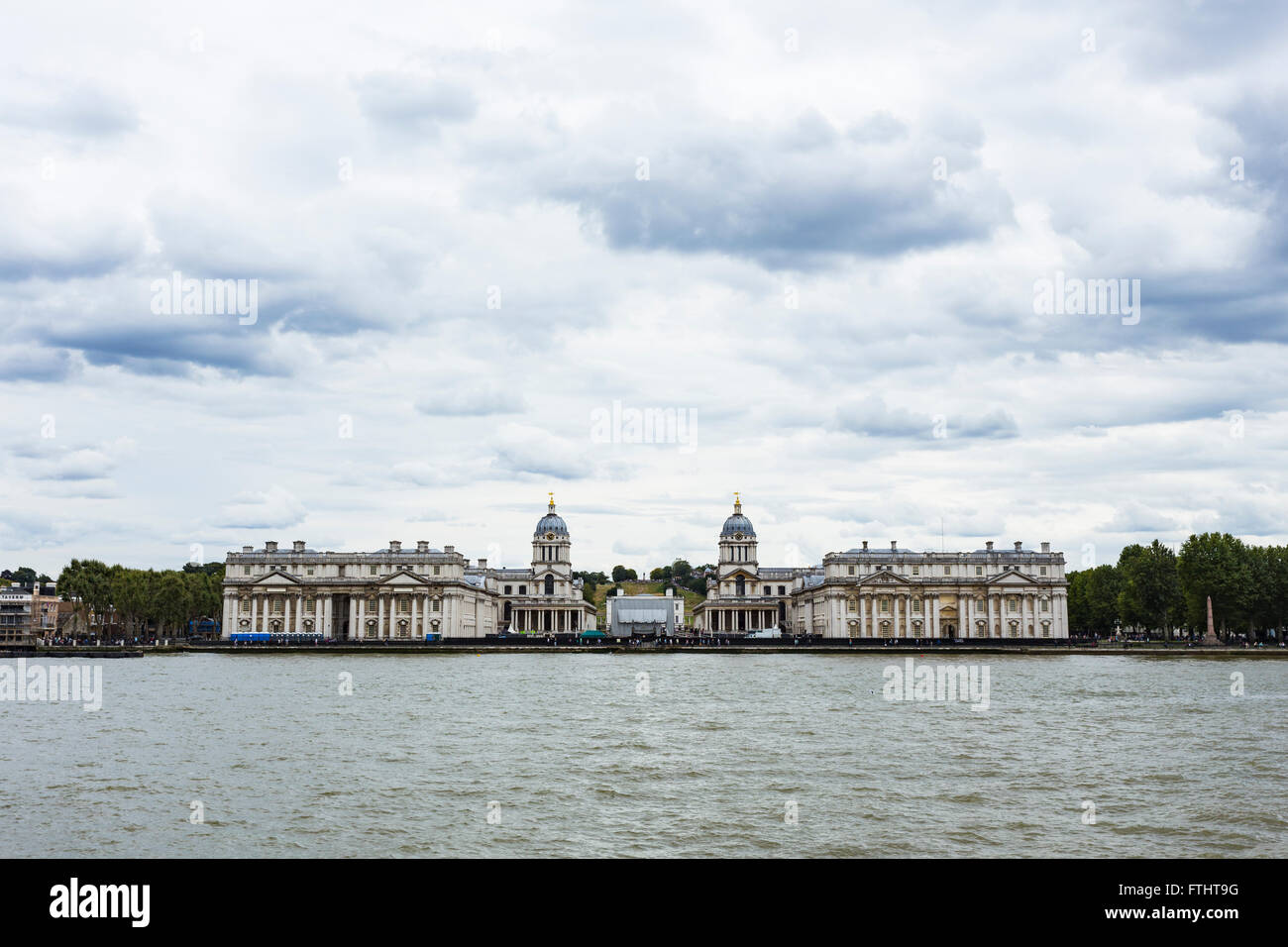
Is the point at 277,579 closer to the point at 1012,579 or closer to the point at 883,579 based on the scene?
the point at 883,579

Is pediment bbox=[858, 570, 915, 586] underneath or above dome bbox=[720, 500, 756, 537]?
underneath

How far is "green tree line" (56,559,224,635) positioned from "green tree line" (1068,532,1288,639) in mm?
116825

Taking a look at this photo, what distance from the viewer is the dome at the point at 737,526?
18288 centimetres

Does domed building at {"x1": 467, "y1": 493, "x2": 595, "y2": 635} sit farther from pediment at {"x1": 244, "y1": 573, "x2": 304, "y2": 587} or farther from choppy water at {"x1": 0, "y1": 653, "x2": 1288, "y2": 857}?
choppy water at {"x1": 0, "y1": 653, "x2": 1288, "y2": 857}

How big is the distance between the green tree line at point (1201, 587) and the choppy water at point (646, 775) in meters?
61.2

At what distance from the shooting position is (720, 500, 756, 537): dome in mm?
182875

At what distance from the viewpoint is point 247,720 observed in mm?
45188

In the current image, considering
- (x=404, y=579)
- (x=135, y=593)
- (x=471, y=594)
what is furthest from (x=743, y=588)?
(x=135, y=593)

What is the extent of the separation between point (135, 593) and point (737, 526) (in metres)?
90.7

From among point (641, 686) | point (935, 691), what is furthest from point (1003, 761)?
point (641, 686)

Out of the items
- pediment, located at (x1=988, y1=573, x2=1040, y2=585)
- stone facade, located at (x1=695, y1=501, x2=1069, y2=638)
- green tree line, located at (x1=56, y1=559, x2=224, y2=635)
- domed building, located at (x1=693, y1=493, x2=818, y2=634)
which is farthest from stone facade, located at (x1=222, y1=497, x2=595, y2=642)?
pediment, located at (x1=988, y1=573, x2=1040, y2=585)

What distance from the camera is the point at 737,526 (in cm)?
18300
